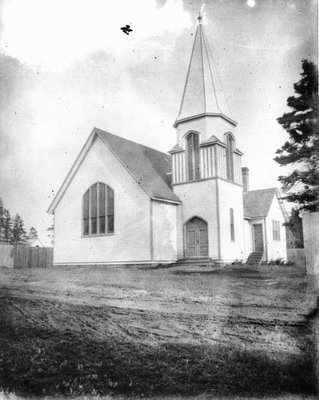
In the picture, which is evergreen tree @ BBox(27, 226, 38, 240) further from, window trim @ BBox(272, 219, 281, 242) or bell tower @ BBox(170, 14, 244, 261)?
window trim @ BBox(272, 219, 281, 242)

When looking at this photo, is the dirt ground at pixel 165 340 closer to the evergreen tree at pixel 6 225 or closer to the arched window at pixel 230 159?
the evergreen tree at pixel 6 225

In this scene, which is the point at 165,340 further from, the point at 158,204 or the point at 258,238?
the point at 258,238

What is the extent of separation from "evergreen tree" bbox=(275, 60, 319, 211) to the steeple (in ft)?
5.72

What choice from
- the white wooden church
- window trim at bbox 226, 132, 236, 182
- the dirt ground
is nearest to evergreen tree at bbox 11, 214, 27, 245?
the dirt ground

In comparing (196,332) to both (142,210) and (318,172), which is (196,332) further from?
(142,210)

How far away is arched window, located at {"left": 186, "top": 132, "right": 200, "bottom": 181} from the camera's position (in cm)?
1122

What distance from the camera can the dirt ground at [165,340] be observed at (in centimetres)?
401

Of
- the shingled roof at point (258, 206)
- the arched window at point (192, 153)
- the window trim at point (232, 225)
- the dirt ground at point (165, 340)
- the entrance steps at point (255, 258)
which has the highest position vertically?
the arched window at point (192, 153)

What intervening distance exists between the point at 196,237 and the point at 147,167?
345 cm

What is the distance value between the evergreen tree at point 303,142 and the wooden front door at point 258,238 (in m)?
11.8

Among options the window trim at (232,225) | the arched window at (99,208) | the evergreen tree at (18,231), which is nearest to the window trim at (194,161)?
the window trim at (232,225)

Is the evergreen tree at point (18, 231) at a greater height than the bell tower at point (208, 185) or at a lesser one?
lesser

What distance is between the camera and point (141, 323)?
4797mm

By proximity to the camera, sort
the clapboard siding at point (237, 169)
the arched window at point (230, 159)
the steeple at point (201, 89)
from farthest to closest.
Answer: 1. the arched window at point (230, 159)
2. the clapboard siding at point (237, 169)
3. the steeple at point (201, 89)
